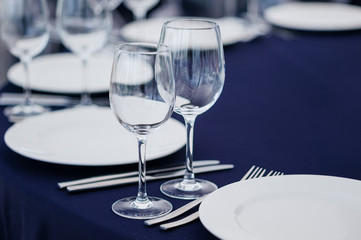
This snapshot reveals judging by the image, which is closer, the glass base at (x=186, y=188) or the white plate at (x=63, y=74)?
the glass base at (x=186, y=188)

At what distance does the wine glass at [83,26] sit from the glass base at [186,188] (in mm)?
537

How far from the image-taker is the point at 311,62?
1968 millimetres

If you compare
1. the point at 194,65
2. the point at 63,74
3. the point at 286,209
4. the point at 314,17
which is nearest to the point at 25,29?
the point at 63,74

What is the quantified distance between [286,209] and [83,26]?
79 cm

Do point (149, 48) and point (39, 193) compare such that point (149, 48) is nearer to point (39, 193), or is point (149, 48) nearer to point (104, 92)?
point (39, 193)

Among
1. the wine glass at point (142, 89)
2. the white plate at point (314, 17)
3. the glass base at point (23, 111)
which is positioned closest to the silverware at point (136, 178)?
the wine glass at point (142, 89)

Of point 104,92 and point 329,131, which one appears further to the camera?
point 104,92

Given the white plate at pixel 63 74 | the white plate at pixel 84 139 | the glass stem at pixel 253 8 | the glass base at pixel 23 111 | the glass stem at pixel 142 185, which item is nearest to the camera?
the glass stem at pixel 142 185

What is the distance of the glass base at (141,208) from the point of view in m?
0.91

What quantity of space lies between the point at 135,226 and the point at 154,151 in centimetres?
26

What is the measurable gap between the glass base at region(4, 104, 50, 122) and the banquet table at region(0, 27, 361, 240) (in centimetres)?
4

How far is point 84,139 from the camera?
1237 millimetres

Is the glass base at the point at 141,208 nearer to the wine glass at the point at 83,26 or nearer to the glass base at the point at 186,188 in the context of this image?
the glass base at the point at 186,188

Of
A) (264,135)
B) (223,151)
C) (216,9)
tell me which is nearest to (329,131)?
(264,135)
